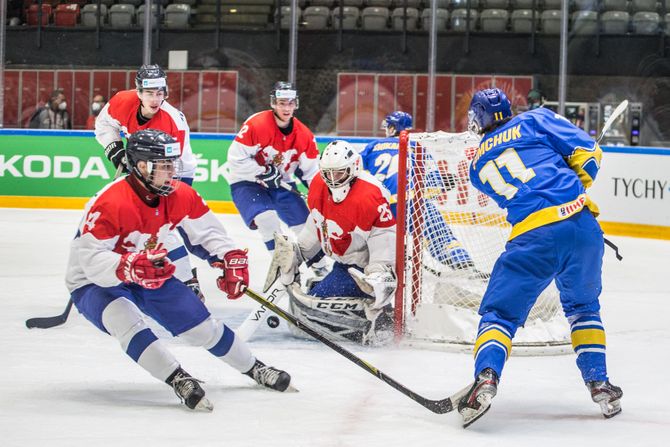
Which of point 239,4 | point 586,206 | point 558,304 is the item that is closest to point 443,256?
point 558,304

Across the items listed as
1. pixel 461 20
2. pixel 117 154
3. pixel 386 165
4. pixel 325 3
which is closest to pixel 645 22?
pixel 461 20

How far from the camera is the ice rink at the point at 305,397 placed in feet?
10.6

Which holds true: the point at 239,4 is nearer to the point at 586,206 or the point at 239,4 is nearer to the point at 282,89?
the point at 282,89

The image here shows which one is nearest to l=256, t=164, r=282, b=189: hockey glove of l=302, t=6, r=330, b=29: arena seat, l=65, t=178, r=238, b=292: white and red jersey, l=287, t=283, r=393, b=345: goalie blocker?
l=287, t=283, r=393, b=345: goalie blocker

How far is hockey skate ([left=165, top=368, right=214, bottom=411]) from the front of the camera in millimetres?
3424

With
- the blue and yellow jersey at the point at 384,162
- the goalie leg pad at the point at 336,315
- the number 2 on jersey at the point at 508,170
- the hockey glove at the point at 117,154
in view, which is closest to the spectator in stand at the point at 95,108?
the blue and yellow jersey at the point at 384,162

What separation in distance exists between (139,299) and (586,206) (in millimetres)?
1384

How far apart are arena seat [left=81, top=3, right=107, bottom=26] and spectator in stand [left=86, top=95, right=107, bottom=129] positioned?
700 millimetres

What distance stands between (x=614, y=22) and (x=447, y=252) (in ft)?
18.4

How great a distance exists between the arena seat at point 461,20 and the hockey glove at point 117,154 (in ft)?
17.8

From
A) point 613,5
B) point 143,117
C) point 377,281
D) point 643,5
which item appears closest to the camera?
point 377,281

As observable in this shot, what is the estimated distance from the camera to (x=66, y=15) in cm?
1059

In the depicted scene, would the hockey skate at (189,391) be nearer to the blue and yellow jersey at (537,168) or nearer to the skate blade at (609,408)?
the blue and yellow jersey at (537,168)

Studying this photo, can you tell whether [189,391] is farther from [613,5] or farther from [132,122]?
[613,5]
